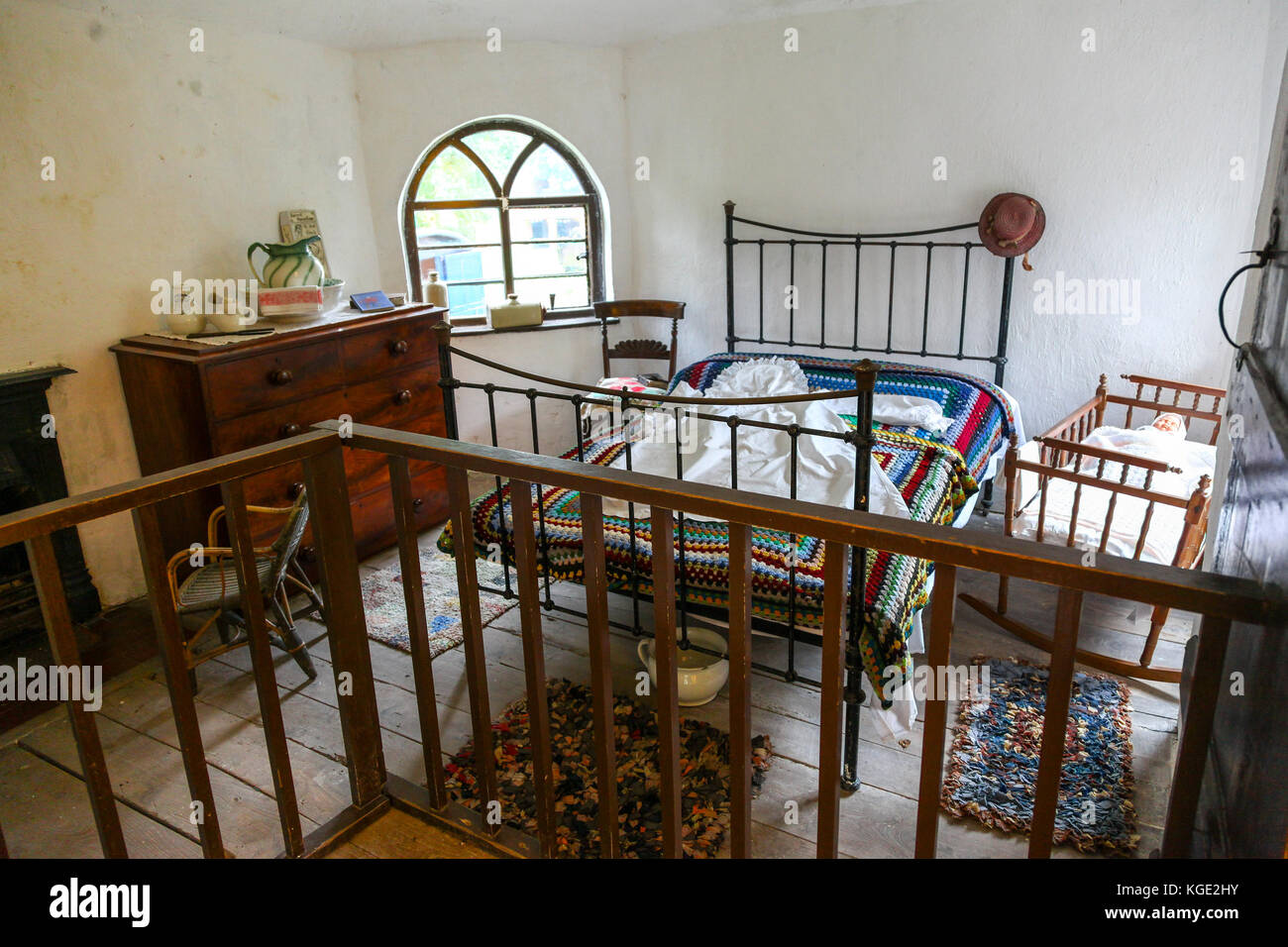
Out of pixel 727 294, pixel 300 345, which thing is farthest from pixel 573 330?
pixel 300 345

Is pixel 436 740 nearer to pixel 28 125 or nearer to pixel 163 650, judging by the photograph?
pixel 163 650

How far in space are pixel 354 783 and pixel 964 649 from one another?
1.84m

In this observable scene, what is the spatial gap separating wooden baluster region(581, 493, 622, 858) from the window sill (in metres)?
3.08

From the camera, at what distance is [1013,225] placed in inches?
136

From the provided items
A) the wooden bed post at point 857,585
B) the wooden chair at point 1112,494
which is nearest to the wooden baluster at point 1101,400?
the wooden chair at point 1112,494

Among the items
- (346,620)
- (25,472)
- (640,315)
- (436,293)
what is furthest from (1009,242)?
(25,472)

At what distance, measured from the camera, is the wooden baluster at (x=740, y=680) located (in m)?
1.13

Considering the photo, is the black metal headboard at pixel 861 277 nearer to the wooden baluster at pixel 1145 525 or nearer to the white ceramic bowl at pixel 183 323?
the wooden baluster at pixel 1145 525

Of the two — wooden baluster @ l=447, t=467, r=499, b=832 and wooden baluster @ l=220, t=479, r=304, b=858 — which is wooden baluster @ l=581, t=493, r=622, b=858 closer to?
wooden baluster @ l=447, t=467, r=499, b=832

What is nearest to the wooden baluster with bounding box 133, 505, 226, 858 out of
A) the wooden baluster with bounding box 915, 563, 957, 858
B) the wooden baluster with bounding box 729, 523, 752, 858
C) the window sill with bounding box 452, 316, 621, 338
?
the wooden baluster with bounding box 729, 523, 752, 858

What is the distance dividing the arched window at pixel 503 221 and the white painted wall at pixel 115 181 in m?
0.68

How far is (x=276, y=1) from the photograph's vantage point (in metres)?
3.16

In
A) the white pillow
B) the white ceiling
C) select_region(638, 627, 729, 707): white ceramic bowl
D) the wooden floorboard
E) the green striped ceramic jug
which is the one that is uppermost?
the white ceiling

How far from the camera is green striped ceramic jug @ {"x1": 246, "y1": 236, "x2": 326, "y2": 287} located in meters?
3.29
